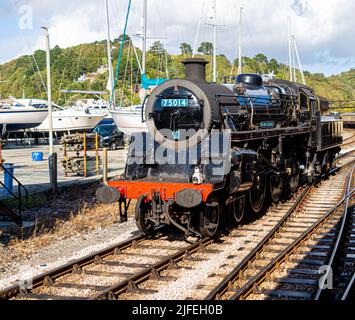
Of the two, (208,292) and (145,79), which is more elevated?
(145,79)

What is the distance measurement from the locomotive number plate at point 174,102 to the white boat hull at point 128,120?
817 inches

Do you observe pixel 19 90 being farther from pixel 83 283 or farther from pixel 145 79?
pixel 83 283

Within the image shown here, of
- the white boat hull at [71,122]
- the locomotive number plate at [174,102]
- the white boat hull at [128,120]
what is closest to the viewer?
the locomotive number plate at [174,102]

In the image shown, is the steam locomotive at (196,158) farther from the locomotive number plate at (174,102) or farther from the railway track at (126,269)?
the railway track at (126,269)

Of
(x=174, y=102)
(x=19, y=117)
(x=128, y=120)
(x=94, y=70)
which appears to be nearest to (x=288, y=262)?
(x=174, y=102)

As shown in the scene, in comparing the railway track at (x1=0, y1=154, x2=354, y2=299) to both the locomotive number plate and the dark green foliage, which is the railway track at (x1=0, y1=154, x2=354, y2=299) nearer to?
the locomotive number plate

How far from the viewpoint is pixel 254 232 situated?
33.2ft

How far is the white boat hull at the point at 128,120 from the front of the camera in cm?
3067

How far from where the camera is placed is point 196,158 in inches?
366

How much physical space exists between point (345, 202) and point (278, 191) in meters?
1.69

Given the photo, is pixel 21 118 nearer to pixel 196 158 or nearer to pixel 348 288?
pixel 196 158

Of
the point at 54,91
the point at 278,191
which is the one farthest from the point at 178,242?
the point at 54,91

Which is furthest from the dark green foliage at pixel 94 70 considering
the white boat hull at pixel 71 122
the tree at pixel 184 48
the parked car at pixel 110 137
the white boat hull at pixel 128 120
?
the white boat hull at pixel 128 120

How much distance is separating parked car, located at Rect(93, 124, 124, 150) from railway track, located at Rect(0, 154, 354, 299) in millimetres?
22013
